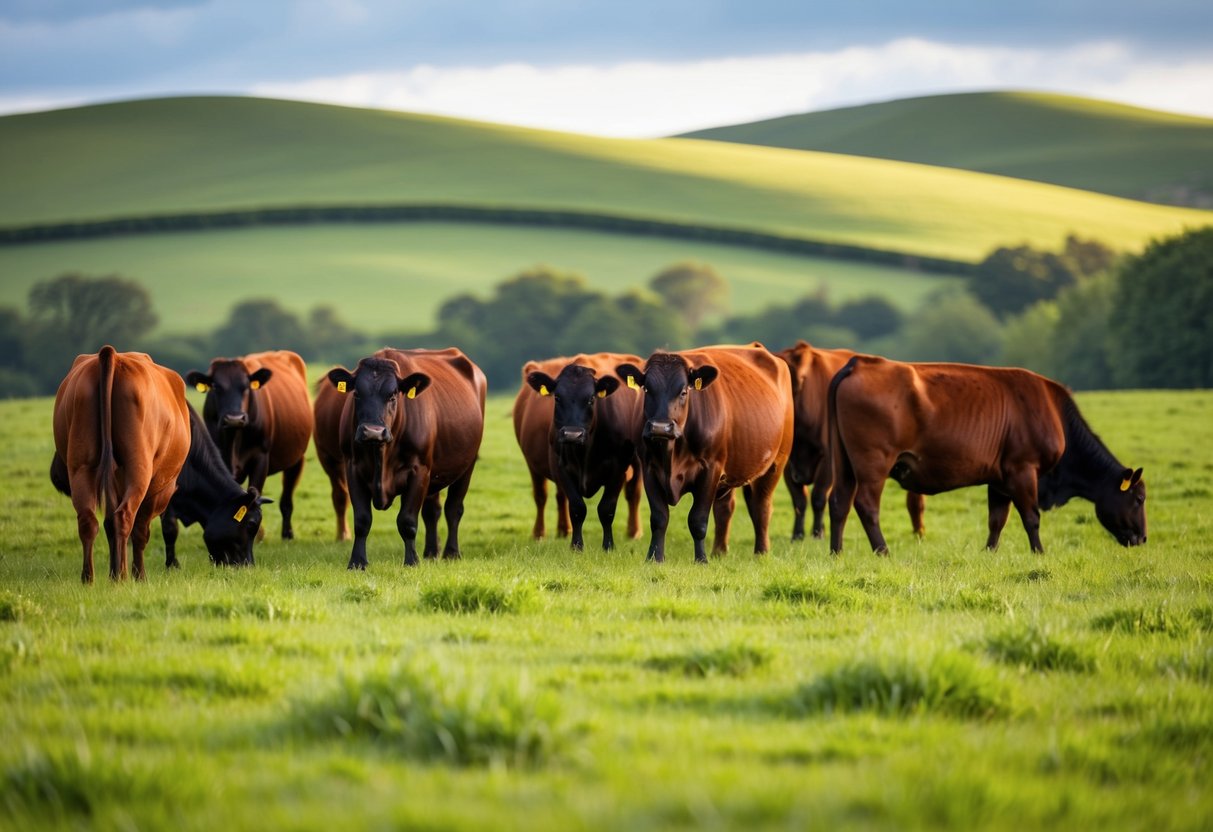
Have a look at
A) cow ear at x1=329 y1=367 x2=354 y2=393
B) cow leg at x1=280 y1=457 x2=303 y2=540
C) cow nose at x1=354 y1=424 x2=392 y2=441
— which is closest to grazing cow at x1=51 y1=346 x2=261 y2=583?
cow ear at x1=329 y1=367 x2=354 y2=393

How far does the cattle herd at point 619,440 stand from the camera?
12.2 meters

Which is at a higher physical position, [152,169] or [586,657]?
[152,169]

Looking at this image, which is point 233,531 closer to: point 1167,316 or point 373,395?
point 373,395

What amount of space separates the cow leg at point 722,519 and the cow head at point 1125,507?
4.40m

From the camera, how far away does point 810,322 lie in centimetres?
7888

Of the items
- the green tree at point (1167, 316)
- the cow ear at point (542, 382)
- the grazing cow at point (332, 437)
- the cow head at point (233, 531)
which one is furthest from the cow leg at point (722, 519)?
the green tree at point (1167, 316)

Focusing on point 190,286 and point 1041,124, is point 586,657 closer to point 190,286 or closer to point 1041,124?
point 190,286

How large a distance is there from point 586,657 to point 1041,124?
13445 centimetres

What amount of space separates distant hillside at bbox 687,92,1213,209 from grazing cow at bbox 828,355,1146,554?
3748 inches

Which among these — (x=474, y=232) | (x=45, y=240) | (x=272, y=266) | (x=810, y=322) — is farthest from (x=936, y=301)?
(x=45, y=240)

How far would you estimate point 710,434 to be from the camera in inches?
543

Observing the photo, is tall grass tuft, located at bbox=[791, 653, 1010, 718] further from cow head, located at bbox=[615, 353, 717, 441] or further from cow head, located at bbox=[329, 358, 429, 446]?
cow head, located at bbox=[329, 358, 429, 446]

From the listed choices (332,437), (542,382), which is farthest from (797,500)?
(332,437)

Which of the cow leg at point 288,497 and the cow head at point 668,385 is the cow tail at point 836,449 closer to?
the cow head at point 668,385
